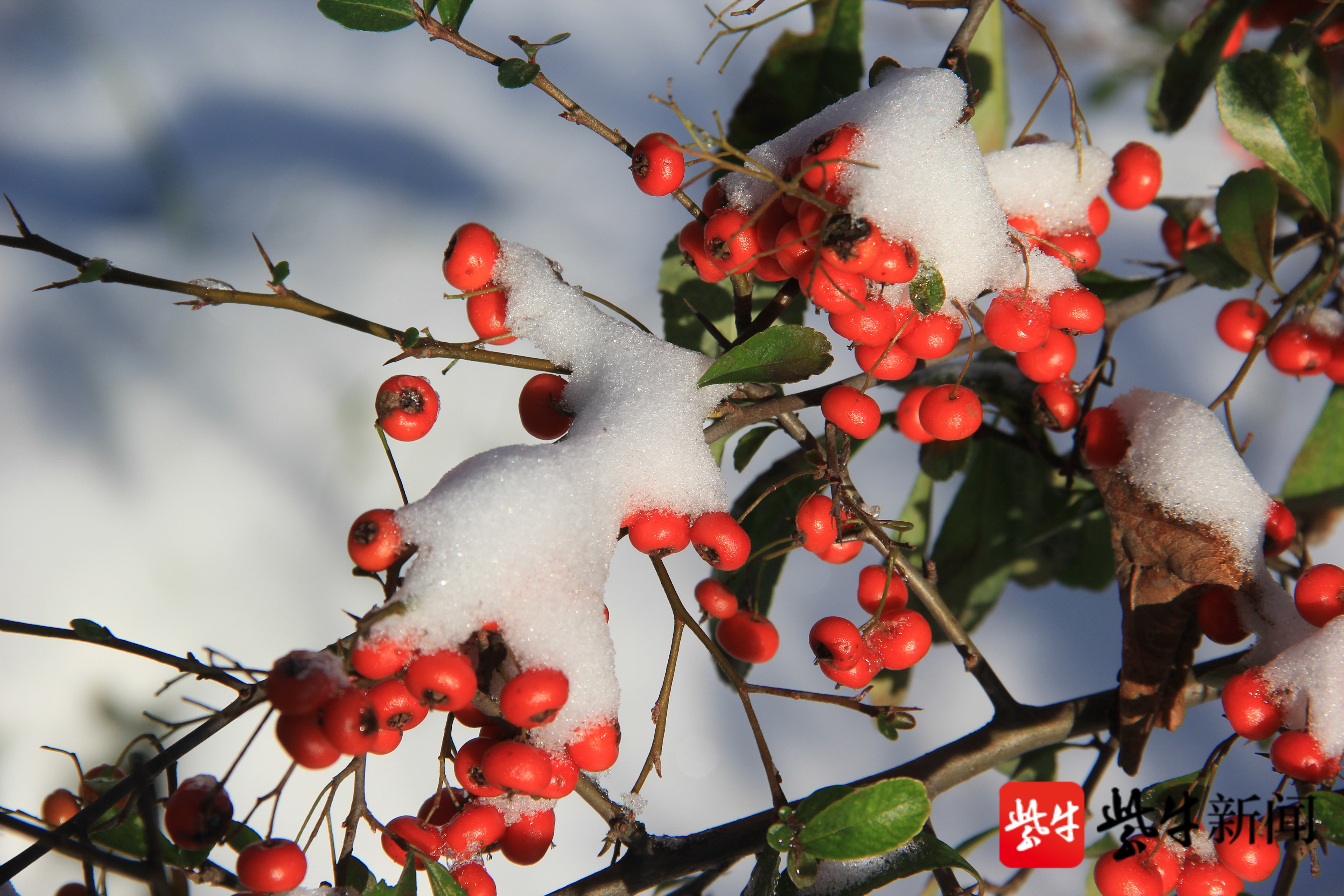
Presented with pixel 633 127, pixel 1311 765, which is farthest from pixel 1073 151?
pixel 633 127

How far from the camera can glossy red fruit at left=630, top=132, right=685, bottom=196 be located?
527 millimetres

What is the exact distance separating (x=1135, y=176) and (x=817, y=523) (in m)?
0.48

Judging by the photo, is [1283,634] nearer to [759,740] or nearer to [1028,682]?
[759,740]

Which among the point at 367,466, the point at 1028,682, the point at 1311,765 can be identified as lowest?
the point at 1311,765

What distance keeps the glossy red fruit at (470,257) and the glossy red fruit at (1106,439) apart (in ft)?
1.67

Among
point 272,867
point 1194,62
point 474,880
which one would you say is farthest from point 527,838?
point 1194,62

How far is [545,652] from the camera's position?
496 mm

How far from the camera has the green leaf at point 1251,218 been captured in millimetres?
709

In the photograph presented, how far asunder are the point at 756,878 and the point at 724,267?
16.7 inches

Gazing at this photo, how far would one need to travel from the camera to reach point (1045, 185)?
2.11 feet

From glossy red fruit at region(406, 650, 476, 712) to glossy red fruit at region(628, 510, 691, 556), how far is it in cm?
14

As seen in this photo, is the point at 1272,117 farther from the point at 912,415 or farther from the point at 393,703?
the point at 393,703

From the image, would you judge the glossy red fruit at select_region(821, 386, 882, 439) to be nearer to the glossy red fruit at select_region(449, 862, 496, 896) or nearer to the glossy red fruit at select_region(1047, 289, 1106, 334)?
the glossy red fruit at select_region(1047, 289, 1106, 334)

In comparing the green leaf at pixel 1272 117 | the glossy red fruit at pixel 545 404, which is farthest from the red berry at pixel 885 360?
the green leaf at pixel 1272 117
